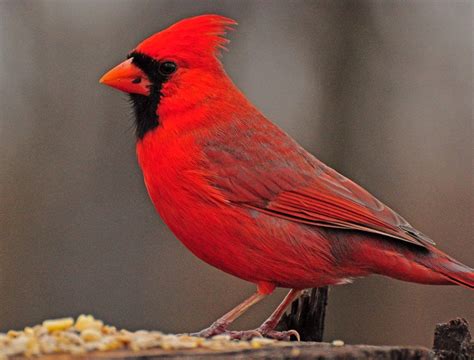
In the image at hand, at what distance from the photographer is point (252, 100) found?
977cm

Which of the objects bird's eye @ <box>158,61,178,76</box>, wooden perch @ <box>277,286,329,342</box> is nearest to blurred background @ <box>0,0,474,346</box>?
wooden perch @ <box>277,286,329,342</box>

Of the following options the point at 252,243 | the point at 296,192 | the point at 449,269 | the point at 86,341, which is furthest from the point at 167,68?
the point at 86,341

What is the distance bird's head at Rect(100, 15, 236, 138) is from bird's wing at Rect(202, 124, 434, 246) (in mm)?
299

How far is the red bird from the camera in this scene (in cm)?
409

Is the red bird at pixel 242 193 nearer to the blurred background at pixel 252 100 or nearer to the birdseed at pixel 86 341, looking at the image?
the birdseed at pixel 86 341

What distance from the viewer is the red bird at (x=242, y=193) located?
4.09m

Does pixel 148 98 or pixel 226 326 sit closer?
pixel 226 326

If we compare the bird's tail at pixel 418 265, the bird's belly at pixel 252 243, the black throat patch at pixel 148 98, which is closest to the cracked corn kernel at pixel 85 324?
the bird's belly at pixel 252 243

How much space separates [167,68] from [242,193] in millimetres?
662

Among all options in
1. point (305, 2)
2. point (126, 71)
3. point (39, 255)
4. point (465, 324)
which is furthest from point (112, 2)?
point (465, 324)

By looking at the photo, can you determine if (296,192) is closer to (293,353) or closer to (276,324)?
(276,324)

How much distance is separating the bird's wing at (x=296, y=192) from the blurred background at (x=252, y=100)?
4151 mm

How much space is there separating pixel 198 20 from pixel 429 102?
6.56m

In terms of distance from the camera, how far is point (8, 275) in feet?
32.2
